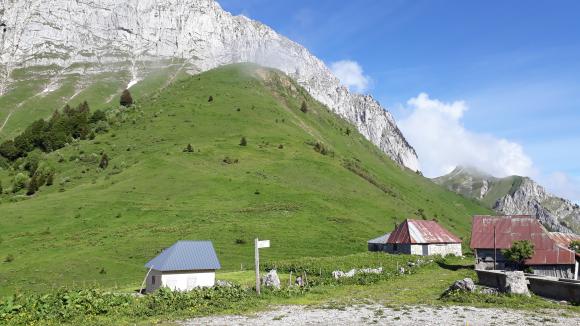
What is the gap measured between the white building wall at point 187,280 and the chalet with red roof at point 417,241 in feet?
122

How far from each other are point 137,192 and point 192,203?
428 inches

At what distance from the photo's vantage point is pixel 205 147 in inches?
4360

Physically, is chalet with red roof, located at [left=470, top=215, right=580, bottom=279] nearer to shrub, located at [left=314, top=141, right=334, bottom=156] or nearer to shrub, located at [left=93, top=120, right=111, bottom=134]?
shrub, located at [left=314, top=141, right=334, bottom=156]

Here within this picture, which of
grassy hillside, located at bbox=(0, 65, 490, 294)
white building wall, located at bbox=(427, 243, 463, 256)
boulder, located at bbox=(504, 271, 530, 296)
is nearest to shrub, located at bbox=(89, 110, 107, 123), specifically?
grassy hillside, located at bbox=(0, 65, 490, 294)

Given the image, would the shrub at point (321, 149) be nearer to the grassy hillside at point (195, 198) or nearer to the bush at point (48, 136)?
the grassy hillside at point (195, 198)

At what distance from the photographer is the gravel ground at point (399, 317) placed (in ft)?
72.5

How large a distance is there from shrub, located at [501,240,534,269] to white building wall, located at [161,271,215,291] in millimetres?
38321

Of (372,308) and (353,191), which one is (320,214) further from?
(372,308)

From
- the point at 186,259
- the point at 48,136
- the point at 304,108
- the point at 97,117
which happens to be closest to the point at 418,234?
the point at 186,259

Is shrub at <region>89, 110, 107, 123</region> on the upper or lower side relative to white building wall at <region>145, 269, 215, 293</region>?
upper

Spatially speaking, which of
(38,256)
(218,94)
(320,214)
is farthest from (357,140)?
(38,256)

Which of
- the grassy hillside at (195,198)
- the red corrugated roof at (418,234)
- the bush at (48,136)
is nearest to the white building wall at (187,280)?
the grassy hillside at (195,198)

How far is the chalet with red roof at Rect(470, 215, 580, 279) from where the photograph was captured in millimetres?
56562

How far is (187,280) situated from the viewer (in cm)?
3969
